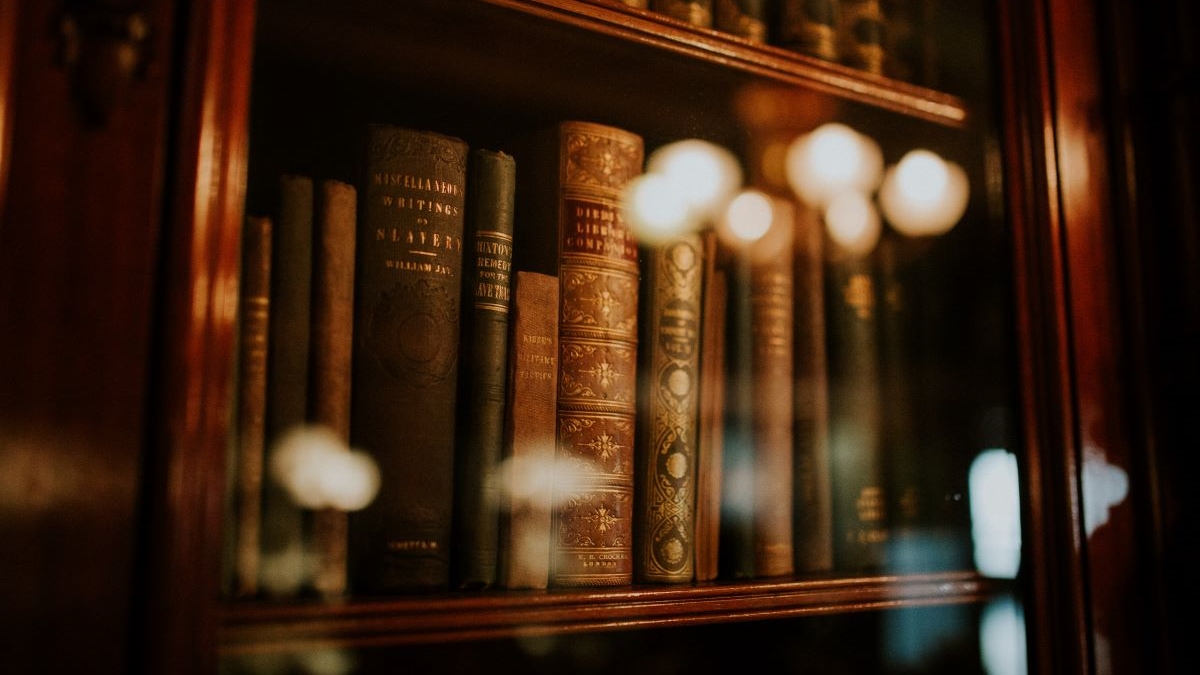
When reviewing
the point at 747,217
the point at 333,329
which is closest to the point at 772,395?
the point at 747,217

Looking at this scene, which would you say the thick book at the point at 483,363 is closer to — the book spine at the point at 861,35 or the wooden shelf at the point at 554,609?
the wooden shelf at the point at 554,609

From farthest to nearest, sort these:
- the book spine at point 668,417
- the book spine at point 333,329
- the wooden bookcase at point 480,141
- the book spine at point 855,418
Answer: the book spine at point 855,418 < the book spine at point 668,417 < the book spine at point 333,329 < the wooden bookcase at point 480,141

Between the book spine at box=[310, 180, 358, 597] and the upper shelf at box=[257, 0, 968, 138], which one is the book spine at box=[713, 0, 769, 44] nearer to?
the upper shelf at box=[257, 0, 968, 138]

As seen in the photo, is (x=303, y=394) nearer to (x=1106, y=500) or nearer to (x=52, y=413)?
(x=52, y=413)

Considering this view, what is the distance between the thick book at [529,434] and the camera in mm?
617

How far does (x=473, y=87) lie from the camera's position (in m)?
0.69

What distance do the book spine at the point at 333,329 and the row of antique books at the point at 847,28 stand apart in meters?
0.34

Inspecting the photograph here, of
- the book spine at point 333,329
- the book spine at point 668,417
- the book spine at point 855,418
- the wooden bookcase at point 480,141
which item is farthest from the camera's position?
the book spine at point 855,418

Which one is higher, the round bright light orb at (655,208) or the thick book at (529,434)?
the round bright light orb at (655,208)

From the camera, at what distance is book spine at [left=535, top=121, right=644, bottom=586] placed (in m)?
0.65

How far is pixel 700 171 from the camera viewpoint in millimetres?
771

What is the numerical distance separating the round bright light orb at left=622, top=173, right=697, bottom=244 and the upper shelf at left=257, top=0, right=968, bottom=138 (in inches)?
1.6

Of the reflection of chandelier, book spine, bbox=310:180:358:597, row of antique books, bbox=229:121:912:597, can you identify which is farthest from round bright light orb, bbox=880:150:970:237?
book spine, bbox=310:180:358:597

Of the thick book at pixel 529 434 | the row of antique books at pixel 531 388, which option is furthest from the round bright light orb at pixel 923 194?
the thick book at pixel 529 434
